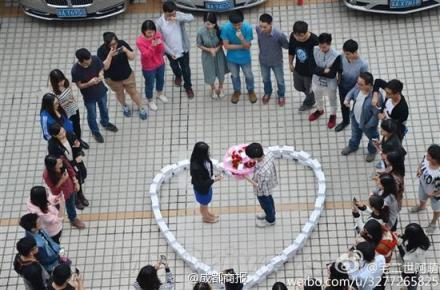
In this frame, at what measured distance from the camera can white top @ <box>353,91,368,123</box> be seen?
35.7 ft

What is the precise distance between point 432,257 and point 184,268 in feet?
9.94

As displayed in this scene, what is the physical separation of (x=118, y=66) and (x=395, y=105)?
3709mm

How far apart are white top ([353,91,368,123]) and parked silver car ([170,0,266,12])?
11.5 ft

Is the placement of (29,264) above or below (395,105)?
below

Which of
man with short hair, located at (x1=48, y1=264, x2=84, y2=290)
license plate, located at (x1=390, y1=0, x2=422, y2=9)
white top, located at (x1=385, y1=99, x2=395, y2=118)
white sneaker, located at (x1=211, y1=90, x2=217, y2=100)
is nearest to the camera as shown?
man with short hair, located at (x1=48, y1=264, x2=84, y2=290)

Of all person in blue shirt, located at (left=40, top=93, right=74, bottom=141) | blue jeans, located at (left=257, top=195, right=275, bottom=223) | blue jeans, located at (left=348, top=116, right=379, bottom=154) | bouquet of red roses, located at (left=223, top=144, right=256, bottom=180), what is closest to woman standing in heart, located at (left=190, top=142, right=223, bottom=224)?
bouquet of red roses, located at (left=223, top=144, right=256, bottom=180)

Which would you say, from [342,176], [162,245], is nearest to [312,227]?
[342,176]

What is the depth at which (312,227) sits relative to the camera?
10992mm

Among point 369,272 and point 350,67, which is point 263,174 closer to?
point 369,272

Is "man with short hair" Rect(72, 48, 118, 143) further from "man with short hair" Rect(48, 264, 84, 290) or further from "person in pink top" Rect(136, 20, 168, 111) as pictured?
"man with short hair" Rect(48, 264, 84, 290)

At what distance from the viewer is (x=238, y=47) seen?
38.9 feet

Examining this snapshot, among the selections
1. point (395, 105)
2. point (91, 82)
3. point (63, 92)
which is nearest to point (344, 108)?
point (395, 105)

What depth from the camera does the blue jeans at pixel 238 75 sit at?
12.2 metres

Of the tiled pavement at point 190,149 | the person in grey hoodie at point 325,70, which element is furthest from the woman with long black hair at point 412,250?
the person in grey hoodie at point 325,70
